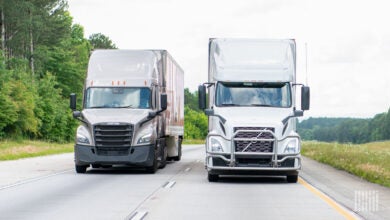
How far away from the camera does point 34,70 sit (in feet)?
256

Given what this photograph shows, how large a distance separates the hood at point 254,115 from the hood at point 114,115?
12.1 feet

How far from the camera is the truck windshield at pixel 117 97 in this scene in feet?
77.9

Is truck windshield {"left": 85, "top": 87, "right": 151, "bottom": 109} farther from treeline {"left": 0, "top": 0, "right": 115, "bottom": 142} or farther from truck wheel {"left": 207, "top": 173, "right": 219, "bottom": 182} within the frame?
treeline {"left": 0, "top": 0, "right": 115, "bottom": 142}

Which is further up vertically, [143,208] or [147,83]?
[147,83]

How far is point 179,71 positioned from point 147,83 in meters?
7.91

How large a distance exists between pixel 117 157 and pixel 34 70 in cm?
5745

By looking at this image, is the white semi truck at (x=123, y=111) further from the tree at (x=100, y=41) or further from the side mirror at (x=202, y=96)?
the tree at (x=100, y=41)

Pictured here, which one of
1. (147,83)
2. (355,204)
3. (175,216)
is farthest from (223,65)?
(175,216)

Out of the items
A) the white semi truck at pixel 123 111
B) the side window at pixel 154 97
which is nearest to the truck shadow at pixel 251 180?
the white semi truck at pixel 123 111

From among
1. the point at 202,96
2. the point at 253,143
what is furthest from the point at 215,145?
the point at 202,96

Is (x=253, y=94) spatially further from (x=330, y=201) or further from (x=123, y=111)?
(x=330, y=201)

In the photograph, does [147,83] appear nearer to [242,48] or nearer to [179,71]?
[242,48]

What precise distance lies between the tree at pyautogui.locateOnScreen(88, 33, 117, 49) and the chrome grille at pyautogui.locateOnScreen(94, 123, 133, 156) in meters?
92.4

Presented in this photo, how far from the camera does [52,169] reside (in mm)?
25766
